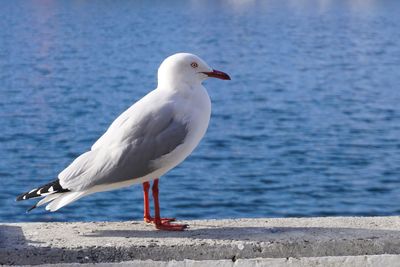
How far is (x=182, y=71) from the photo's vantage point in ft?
A: 19.6

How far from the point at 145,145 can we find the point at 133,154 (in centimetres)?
9

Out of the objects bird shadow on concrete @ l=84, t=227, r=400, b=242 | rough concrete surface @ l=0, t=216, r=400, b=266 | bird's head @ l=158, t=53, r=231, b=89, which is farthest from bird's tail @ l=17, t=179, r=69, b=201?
bird's head @ l=158, t=53, r=231, b=89

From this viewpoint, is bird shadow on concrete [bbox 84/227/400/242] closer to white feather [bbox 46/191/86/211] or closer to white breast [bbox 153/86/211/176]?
white feather [bbox 46/191/86/211]

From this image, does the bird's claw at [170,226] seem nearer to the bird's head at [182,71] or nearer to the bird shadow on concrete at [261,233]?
the bird shadow on concrete at [261,233]

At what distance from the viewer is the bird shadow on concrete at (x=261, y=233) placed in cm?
555

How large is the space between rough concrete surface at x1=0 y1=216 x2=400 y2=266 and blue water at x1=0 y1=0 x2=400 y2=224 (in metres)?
12.4

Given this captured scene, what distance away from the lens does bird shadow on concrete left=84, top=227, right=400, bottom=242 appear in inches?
219

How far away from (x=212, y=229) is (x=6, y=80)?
37.2m

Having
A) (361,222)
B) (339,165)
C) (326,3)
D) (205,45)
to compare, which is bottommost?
(326,3)

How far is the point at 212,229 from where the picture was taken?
5.79 metres

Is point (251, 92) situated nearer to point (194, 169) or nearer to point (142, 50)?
point (194, 169)

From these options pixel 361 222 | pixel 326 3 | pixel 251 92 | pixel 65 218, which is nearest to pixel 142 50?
pixel 251 92

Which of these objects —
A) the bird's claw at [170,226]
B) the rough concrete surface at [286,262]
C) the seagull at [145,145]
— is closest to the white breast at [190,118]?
the seagull at [145,145]

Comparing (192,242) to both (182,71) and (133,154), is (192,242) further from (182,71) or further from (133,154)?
(182,71)
